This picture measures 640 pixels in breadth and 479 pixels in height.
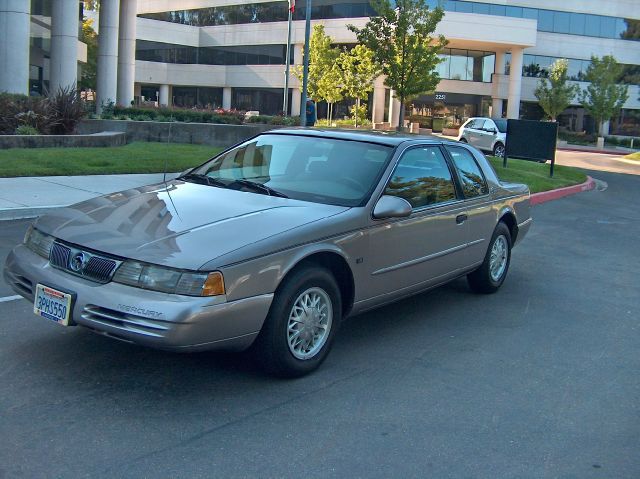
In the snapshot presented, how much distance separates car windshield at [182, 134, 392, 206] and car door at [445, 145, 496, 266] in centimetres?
118

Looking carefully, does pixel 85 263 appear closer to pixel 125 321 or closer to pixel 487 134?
pixel 125 321

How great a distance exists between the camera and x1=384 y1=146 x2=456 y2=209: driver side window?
589cm

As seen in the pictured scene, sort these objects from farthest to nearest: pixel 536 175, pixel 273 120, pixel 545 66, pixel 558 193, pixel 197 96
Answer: pixel 197 96, pixel 545 66, pixel 273 120, pixel 536 175, pixel 558 193

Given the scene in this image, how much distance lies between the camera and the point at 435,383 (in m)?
5.06

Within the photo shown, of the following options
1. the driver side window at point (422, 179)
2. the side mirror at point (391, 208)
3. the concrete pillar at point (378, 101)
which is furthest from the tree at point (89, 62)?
the side mirror at point (391, 208)

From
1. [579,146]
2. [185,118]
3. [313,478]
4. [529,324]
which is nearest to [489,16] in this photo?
[579,146]

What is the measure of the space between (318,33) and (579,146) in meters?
19.6

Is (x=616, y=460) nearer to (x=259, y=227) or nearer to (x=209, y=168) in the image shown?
(x=259, y=227)

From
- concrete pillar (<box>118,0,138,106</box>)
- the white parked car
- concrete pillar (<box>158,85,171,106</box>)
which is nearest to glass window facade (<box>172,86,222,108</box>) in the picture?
concrete pillar (<box>158,85,171,106</box>)

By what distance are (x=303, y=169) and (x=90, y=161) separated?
34.2 ft

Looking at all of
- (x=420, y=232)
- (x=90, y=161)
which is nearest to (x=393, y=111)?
(x=90, y=161)

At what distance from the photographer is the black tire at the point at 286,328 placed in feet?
15.2

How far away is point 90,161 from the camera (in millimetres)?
15164

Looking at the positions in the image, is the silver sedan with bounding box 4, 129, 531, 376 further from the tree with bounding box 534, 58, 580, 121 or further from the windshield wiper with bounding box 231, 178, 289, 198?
the tree with bounding box 534, 58, 580, 121
